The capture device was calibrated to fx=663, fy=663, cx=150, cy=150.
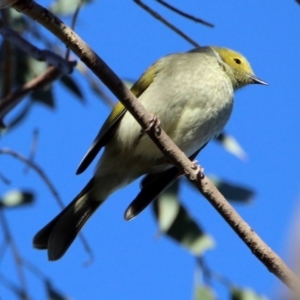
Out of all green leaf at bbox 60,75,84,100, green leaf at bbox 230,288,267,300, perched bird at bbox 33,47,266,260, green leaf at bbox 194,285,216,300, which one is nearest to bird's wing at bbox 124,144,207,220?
perched bird at bbox 33,47,266,260

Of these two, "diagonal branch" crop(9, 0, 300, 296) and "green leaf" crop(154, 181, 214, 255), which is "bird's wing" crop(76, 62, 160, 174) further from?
"diagonal branch" crop(9, 0, 300, 296)

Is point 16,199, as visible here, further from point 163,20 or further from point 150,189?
point 163,20

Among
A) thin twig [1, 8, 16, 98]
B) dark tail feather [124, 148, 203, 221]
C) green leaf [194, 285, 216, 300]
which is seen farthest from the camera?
green leaf [194, 285, 216, 300]

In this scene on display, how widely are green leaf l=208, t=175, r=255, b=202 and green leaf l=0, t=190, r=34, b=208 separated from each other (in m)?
0.90

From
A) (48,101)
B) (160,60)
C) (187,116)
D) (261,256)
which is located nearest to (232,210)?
(261,256)

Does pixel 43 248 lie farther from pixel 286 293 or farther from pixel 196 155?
pixel 286 293

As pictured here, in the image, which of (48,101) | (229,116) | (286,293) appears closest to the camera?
(286,293)

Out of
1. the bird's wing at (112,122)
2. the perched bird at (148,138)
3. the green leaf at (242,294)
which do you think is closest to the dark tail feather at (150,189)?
the perched bird at (148,138)

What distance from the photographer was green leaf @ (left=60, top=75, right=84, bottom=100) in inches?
141

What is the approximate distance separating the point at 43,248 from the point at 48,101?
91cm

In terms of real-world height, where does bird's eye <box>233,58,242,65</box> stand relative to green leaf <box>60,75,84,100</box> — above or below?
above

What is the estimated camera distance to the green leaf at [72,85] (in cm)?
358

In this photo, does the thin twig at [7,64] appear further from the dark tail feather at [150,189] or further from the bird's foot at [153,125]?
the bird's foot at [153,125]

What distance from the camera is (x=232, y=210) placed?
1.90m
